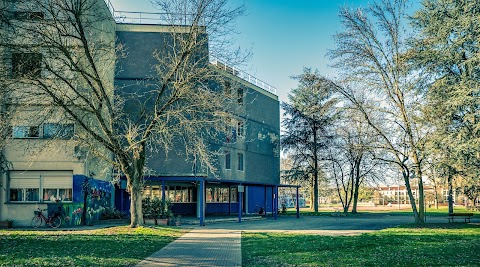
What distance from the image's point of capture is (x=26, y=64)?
1920 cm

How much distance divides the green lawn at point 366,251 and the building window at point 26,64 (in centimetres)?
1046

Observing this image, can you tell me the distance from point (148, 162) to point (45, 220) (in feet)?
29.7

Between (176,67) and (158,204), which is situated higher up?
(176,67)

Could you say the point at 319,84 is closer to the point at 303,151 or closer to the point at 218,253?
the point at 218,253

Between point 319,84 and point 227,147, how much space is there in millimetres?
11781

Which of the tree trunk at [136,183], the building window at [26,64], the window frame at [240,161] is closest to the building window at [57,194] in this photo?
the tree trunk at [136,183]

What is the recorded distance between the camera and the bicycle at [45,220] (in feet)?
81.7

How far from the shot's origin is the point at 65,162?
Result: 2667 cm

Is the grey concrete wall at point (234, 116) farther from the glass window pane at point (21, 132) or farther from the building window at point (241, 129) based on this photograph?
the glass window pane at point (21, 132)

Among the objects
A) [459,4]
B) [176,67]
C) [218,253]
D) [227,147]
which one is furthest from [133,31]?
[218,253]

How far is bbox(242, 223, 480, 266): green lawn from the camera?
1221 centimetres

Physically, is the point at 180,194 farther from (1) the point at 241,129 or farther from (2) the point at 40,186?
(2) the point at 40,186

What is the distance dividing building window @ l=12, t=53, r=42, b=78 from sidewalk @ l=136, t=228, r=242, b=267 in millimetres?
8571

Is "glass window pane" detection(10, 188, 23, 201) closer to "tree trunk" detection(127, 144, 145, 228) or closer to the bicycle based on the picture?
the bicycle
